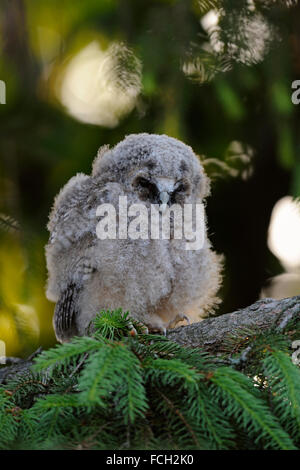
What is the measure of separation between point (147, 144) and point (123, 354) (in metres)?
1.41

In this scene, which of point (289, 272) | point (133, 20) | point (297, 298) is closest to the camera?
point (297, 298)

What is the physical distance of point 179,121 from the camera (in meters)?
3.25

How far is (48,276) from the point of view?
298cm

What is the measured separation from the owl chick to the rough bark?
0.36 metres

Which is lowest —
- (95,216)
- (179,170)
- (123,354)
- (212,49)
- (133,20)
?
(123,354)

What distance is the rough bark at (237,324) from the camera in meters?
2.04

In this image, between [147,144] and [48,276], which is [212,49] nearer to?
[147,144]

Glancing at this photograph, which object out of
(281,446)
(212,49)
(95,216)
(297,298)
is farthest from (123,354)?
(212,49)

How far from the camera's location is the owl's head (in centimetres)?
268

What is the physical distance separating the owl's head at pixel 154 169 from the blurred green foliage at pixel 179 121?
43 cm
